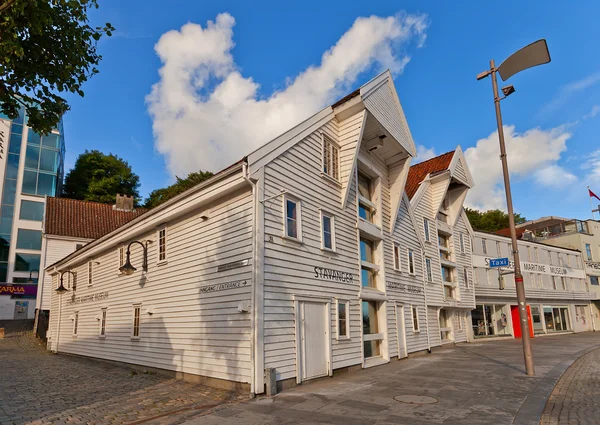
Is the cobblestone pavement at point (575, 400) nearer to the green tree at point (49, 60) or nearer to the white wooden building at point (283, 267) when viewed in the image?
the white wooden building at point (283, 267)

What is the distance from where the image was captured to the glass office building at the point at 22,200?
4272cm

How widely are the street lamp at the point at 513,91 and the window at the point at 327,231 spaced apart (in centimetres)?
522

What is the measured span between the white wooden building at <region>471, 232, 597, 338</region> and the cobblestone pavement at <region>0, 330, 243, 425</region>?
23.5 meters

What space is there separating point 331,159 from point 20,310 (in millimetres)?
42806

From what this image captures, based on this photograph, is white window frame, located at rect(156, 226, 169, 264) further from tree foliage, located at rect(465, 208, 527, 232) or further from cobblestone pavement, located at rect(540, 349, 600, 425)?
tree foliage, located at rect(465, 208, 527, 232)

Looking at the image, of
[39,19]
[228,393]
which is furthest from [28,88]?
[228,393]

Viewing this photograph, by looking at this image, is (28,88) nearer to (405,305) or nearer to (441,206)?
(405,305)

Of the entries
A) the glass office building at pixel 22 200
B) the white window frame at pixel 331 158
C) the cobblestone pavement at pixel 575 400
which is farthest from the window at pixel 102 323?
the glass office building at pixel 22 200

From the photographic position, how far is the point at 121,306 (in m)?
16.7

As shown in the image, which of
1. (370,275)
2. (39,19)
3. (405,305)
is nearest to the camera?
(39,19)

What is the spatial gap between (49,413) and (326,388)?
613cm

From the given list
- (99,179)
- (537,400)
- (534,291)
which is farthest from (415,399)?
(99,179)

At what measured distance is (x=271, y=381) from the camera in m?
9.55

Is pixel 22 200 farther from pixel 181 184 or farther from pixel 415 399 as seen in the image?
pixel 415 399
